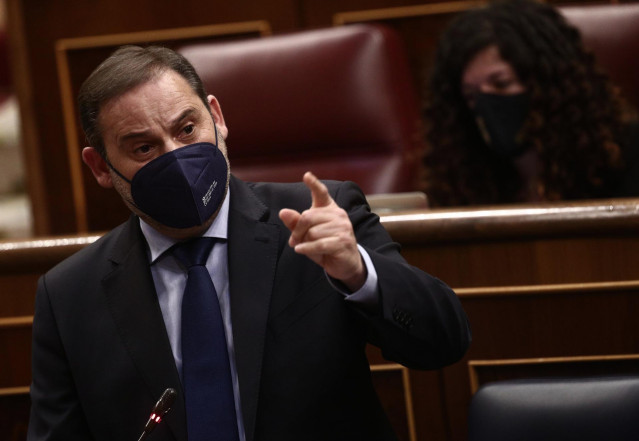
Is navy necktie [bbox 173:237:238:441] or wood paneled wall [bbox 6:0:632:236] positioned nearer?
navy necktie [bbox 173:237:238:441]

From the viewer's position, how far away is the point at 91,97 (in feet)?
2.02

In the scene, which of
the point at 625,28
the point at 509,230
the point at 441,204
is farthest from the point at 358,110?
the point at 509,230

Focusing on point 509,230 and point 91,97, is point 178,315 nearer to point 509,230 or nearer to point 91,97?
point 91,97

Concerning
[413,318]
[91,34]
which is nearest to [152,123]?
[413,318]

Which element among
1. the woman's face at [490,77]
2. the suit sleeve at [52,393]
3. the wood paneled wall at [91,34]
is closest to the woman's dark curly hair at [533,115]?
the woman's face at [490,77]

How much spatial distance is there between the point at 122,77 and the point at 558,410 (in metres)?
0.37

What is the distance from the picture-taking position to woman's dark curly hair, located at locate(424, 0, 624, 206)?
1077mm

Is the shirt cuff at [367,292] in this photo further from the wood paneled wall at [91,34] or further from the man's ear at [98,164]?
the wood paneled wall at [91,34]

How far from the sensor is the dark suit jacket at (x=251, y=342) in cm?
59

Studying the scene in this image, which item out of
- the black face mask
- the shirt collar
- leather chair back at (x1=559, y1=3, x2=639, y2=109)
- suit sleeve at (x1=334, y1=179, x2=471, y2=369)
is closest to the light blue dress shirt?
the shirt collar

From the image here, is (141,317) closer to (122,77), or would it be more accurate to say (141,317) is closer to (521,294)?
(122,77)

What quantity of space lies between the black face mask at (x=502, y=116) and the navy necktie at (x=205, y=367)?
568mm

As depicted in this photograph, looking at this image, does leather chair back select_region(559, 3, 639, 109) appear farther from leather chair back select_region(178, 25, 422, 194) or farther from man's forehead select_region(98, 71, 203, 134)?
man's forehead select_region(98, 71, 203, 134)

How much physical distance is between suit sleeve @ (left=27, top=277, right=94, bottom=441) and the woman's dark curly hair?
0.64 meters
